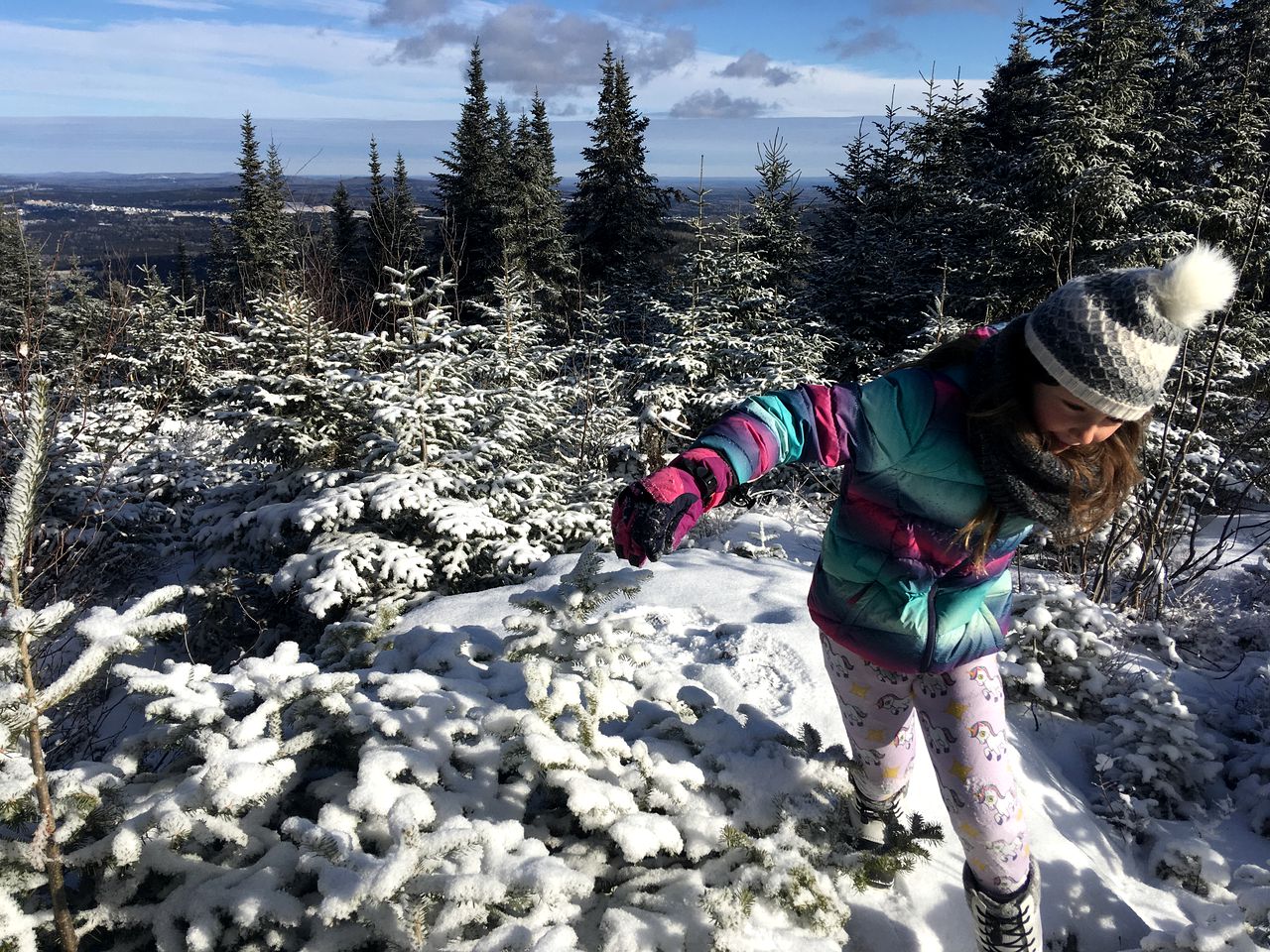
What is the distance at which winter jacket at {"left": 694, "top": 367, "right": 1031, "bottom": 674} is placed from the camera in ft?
4.98

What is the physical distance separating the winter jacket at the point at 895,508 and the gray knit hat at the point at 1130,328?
0.25 m

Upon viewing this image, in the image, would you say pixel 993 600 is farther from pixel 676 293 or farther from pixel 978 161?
pixel 978 161

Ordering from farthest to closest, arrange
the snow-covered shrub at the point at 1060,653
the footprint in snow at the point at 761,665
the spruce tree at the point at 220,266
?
1. the spruce tree at the point at 220,266
2. the snow-covered shrub at the point at 1060,653
3. the footprint in snow at the point at 761,665

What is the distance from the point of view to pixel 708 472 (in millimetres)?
1396

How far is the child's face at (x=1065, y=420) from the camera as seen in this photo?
1413 mm

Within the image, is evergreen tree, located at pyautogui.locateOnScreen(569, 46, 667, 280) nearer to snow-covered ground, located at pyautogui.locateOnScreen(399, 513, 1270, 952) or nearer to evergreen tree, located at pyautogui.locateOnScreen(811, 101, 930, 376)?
evergreen tree, located at pyautogui.locateOnScreen(811, 101, 930, 376)

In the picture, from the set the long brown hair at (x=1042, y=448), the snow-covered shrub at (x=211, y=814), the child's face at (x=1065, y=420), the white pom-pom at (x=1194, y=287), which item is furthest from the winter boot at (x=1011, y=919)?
the snow-covered shrub at (x=211, y=814)

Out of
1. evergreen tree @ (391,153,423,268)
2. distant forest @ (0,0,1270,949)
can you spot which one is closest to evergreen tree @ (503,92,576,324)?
distant forest @ (0,0,1270,949)

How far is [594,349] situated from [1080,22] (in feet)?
37.5

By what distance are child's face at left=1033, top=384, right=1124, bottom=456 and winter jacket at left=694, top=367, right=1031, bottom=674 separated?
0.15m

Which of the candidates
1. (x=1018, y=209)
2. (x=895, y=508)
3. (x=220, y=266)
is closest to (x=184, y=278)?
(x=220, y=266)

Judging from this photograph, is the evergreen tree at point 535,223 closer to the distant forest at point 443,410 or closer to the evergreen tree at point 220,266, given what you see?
the distant forest at point 443,410

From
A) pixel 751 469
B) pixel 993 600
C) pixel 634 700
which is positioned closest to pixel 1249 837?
pixel 993 600

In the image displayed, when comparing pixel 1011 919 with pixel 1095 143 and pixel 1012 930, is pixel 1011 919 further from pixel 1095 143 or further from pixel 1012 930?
pixel 1095 143
